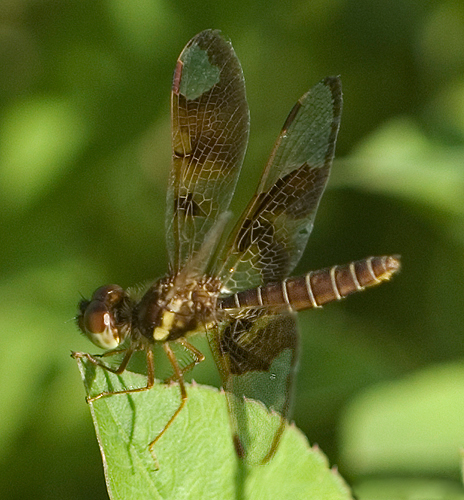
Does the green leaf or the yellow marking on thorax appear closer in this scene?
the green leaf

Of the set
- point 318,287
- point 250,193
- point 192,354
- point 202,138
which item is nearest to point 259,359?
point 192,354

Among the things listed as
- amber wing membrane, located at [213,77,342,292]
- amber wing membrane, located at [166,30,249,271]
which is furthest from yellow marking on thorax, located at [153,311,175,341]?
amber wing membrane, located at [213,77,342,292]

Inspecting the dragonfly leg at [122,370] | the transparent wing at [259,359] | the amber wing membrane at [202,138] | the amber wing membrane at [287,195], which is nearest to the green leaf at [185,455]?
the dragonfly leg at [122,370]

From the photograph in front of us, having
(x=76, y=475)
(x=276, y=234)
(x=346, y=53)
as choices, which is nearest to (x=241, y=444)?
(x=276, y=234)

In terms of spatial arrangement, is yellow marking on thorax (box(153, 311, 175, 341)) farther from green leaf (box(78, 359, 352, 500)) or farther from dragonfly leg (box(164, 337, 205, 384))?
green leaf (box(78, 359, 352, 500))

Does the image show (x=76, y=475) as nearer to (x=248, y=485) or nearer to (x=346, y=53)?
(x=248, y=485)

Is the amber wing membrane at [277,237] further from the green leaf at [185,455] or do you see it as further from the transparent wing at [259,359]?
the green leaf at [185,455]

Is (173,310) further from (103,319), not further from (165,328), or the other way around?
(103,319)
